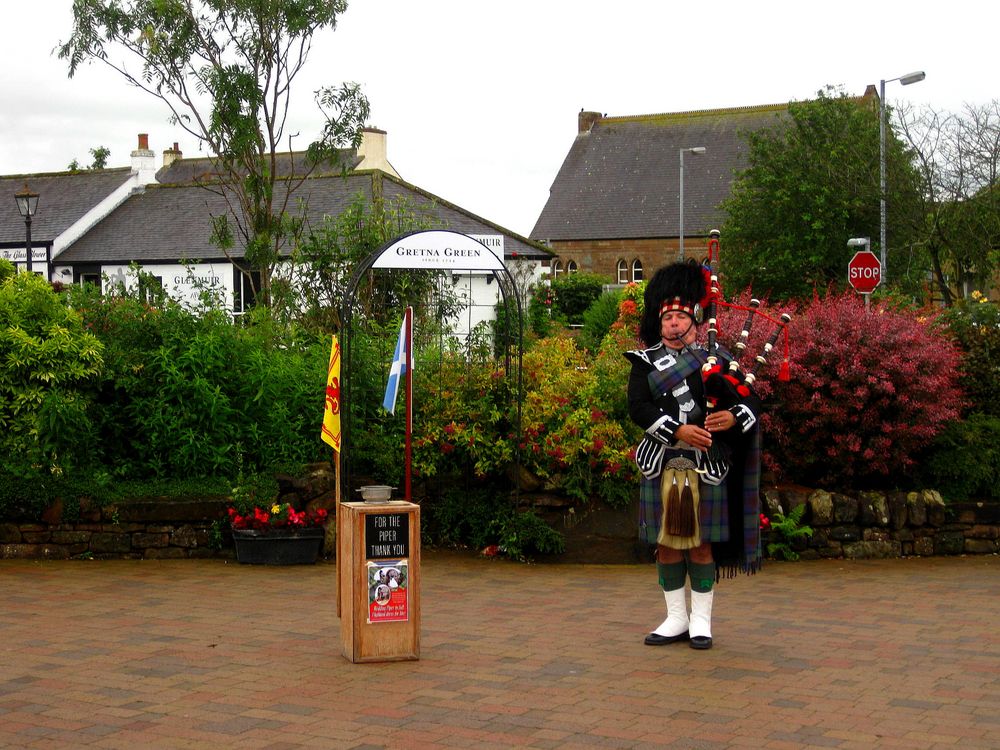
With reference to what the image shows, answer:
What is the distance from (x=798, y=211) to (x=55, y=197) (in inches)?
1062

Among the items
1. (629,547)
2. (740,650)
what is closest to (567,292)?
(629,547)

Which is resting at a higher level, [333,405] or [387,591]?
[333,405]

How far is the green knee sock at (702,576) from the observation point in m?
6.93

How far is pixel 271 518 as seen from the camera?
9.89 meters

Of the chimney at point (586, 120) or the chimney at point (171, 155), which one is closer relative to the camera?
the chimney at point (171, 155)

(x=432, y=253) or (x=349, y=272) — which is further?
(x=349, y=272)

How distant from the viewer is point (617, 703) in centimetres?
581

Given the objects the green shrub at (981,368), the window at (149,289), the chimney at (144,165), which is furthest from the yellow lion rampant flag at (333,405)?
the chimney at (144,165)

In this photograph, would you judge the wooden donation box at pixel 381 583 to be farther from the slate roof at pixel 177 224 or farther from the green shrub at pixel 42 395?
the slate roof at pixel 177 224

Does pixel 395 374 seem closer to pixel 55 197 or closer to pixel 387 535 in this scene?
pixel 387 535

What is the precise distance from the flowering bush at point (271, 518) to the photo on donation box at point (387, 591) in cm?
345

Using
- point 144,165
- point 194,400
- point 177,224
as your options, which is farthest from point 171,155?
point 194,400

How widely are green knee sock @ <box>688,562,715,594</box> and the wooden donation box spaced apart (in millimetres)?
1591

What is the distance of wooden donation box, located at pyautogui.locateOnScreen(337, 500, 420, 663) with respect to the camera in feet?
21.5
